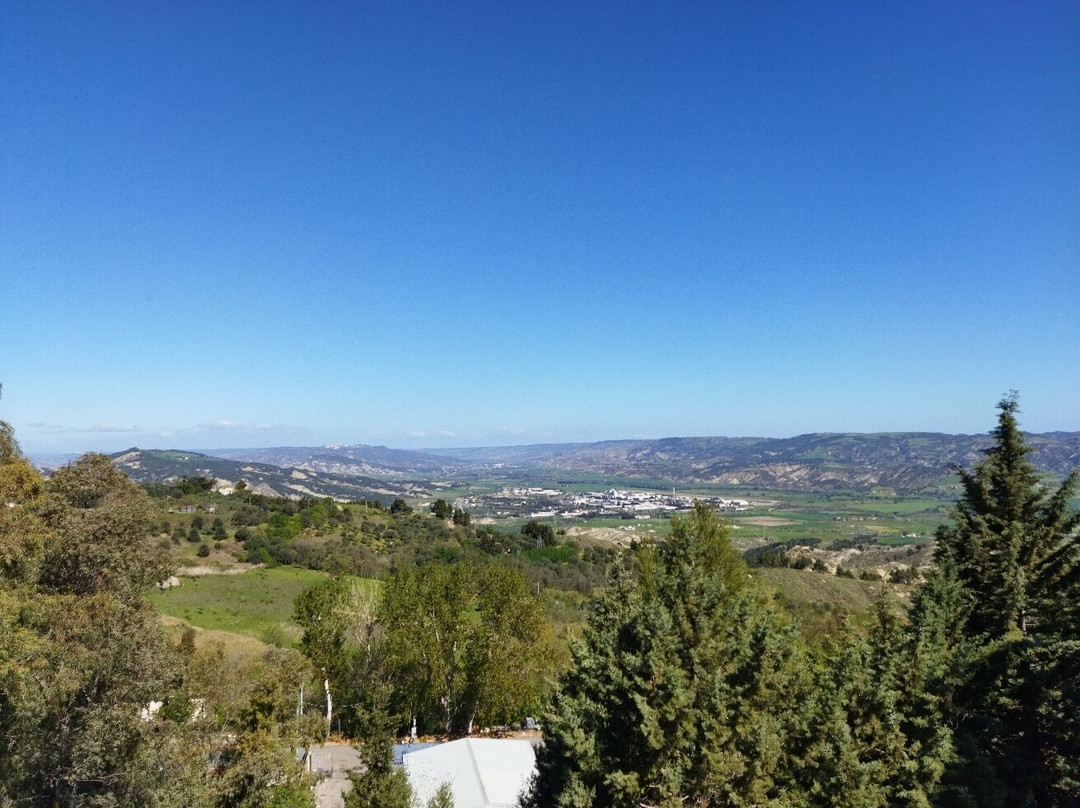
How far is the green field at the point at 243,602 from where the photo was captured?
3903 centimetres

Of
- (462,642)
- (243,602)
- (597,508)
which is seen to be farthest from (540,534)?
(597,508)

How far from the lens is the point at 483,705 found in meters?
27.5

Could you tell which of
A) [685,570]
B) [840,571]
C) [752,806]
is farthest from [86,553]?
[840,571]

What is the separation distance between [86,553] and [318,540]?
57.2 metres

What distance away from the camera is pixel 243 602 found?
45500mm

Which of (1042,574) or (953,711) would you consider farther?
(1042,574)

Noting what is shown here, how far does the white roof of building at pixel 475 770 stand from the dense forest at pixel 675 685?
13.0 ft

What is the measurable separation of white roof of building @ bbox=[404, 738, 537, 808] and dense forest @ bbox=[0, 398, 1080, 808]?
397 cm

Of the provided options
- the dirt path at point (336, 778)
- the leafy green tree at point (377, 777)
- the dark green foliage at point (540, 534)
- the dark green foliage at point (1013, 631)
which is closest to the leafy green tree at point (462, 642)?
the dirt path at point (336, 778)

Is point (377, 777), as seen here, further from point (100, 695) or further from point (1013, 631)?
point (1013, 631)

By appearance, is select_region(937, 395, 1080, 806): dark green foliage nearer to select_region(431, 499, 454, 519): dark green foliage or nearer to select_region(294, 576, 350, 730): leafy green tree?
select_region(294, 576, 350, 730): leafy green tree

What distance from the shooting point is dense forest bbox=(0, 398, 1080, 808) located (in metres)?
11.0

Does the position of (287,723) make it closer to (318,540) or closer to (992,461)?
(992,461)

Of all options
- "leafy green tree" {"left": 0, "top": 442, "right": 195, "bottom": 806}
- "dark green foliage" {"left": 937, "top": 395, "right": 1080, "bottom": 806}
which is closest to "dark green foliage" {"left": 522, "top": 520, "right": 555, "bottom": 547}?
"dark green foliage" {"left": 937, "top": 395, "right": 1080, "bottom": 806}
